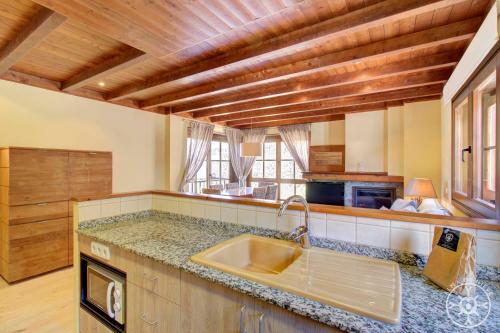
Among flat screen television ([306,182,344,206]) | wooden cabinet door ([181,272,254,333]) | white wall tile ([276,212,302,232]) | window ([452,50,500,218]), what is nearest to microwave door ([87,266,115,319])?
wooden cabinet door ([181,272,254,333])

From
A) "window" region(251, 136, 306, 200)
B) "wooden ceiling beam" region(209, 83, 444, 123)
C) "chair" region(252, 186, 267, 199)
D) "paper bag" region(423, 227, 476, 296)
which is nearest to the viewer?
"paper bag" region(423, 227, 476, 296)

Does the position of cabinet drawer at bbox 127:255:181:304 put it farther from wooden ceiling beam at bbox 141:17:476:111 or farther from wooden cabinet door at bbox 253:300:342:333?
wooden ceiling beam at bbox 141:17:476:111

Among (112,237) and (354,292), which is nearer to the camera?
(354,292)

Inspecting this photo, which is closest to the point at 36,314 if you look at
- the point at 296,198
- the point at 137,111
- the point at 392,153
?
the point at 296,198

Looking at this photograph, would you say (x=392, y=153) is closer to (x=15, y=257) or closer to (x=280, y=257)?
(x=280, y=257)

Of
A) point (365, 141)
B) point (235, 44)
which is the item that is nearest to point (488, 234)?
point (235, 44)

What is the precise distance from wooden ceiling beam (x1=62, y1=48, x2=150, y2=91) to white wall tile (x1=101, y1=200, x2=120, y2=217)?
143cm

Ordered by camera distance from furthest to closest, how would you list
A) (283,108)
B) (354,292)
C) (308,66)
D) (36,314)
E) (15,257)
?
(283,108) < (15,257) < (308,66) < (36,314) < (354,292)

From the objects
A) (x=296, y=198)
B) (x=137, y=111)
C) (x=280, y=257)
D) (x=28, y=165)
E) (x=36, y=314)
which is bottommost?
(x=36, y=314)

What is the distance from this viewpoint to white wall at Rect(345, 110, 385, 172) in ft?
15.2

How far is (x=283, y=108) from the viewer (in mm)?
4711

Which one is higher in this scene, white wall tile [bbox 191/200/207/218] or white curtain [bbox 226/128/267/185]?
white curtain [bbox 226/128/267/185]

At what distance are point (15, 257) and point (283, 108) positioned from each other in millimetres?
4466

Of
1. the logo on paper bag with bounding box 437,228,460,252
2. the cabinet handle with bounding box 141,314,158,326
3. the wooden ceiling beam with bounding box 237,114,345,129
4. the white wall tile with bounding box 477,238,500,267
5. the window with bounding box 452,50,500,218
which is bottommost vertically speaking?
the cabinet handle with bounding box 141,314,158,326
